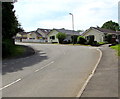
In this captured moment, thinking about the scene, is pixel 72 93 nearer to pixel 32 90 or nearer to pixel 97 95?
pixel 97 95

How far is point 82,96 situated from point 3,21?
24072 millimetres

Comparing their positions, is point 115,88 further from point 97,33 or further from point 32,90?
point 97,33

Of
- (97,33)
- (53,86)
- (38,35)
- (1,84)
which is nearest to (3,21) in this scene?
(1,84)

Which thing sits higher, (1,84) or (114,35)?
(114,35)

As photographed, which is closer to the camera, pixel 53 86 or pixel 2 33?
pixel 53 86

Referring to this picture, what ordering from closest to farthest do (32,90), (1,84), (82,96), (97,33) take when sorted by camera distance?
(82,96)
(32,90)
(1,84)
(97,33)

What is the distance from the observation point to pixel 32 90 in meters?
9.17

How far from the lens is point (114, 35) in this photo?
64.4 metres

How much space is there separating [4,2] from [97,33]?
119 ft

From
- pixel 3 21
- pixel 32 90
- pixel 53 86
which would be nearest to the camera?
pixel 32 90

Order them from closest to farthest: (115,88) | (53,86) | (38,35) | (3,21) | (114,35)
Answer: (115,88) < (53,86) < (3,21) < (114,35) < (38,35)

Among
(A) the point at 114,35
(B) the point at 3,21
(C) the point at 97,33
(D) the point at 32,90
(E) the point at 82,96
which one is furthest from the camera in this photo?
(A) the point at 114,35

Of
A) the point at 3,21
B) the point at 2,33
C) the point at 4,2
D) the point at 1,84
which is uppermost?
the point at 4,2

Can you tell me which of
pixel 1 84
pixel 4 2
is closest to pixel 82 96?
pixel 1 84
